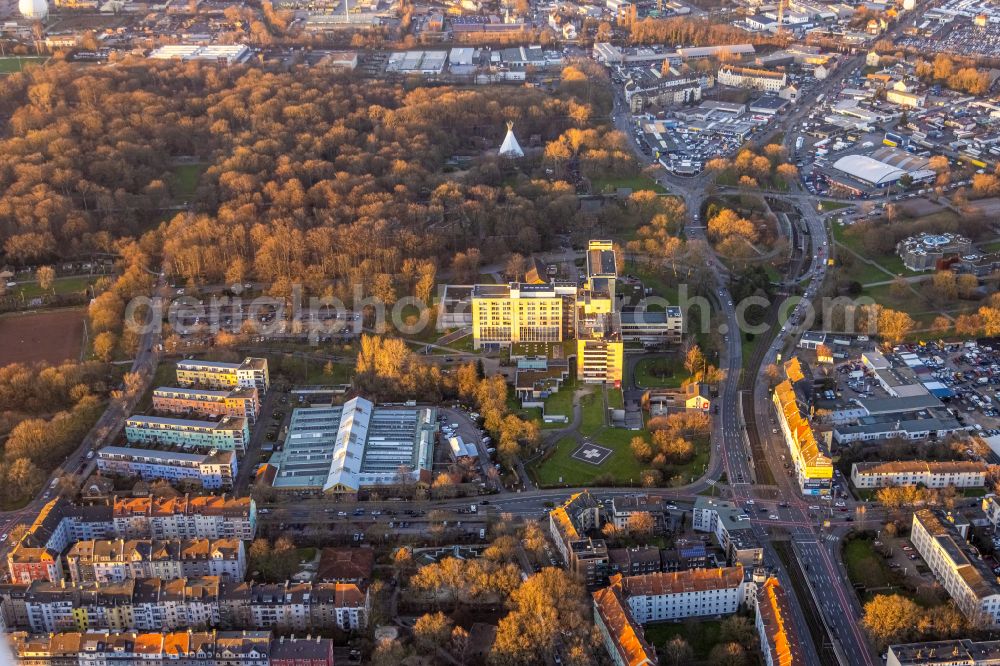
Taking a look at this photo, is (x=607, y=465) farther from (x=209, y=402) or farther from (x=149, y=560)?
(x=149, y=560)

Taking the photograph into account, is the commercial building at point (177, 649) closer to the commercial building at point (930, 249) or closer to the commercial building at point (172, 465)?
the commercial building at point (172, 465)

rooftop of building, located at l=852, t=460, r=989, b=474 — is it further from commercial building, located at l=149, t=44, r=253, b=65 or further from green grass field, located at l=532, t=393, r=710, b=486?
commercial building, located at l=149, t=44, r=253, b=65

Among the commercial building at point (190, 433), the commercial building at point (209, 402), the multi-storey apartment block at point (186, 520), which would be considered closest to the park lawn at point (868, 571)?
the multi-storey apartment block at point (186, 520)

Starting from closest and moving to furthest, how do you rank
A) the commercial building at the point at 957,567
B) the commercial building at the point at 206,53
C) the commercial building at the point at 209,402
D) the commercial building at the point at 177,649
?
the commercial building at the point at 177,649, the commercial building at the point at 957,567, the commercial building at the point at 209,402, the commercial building at the point at 206,53

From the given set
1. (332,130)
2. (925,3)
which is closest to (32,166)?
(332,130)

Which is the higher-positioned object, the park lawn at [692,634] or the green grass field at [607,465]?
the green grass field at [607,465]

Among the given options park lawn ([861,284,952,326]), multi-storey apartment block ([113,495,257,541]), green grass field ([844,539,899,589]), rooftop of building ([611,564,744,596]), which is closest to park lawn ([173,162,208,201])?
multi-storey apartment block ([113,495,257,541])
